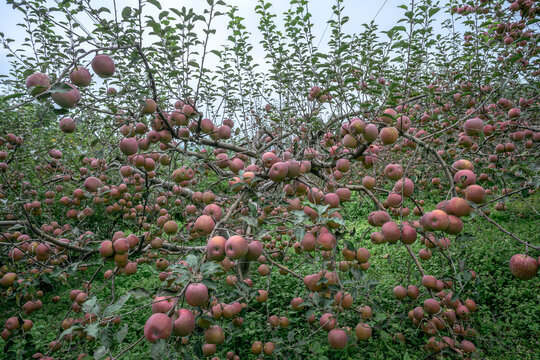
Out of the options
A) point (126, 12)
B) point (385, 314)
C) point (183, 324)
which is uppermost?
point (126, 12)

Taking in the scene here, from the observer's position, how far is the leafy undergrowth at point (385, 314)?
2250mm

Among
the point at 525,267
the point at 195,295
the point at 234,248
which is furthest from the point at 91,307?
the point at 525,267

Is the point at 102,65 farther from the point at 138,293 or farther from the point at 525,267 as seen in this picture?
the point at 525,267

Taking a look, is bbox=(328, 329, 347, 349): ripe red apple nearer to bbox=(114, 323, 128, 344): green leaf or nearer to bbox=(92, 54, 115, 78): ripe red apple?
bbox=(114, 323, 128, 344): green leaf

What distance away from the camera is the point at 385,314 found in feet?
6.86

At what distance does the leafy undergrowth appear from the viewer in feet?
7.38

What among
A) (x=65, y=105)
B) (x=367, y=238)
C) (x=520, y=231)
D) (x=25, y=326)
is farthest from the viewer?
(x=367, y=238)

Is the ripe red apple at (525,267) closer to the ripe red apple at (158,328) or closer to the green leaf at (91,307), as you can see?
the ripe red apple at (158,328)

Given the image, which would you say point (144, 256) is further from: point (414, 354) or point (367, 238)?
point (367, 238)

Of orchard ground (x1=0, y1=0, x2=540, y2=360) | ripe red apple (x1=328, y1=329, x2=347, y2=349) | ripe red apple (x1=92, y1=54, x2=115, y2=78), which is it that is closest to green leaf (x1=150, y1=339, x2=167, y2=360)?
orchard ground (x1=0, y1=0, x2=540, y2=360)

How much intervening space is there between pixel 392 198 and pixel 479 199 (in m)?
0.45

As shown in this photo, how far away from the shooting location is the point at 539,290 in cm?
363

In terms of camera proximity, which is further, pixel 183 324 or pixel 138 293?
pixel 138 293

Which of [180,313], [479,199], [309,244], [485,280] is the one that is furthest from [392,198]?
[485,280]
